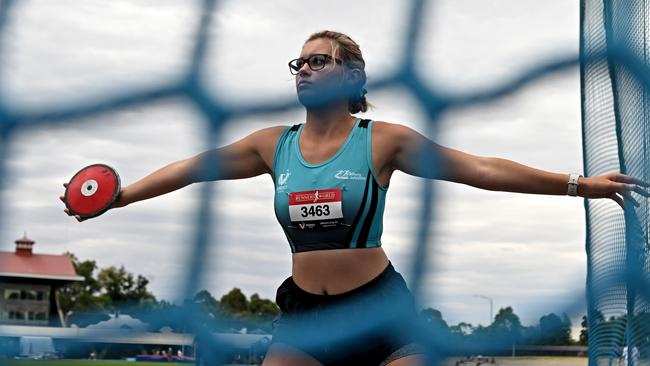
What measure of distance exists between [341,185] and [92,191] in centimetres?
65

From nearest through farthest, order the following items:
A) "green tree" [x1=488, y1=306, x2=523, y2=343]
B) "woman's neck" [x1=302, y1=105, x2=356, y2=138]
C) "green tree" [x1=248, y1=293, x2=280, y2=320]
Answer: "green tree" [x1=488, y1=306, x2=523, y2=343] < "woman's neck" [x1=302, y1=105, x2=356, y2=138] < "green tree" [x1=248, y1=293, x2=280, y2=320]

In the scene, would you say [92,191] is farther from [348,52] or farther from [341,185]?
[348,52]

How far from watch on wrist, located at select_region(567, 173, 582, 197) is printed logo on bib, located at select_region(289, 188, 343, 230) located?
0.58 meters

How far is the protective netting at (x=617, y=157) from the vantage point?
124 inches

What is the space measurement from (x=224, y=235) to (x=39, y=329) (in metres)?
0.50

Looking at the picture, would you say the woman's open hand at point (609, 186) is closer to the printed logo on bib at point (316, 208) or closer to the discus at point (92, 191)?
the printed logo on bib at point (316, 208)

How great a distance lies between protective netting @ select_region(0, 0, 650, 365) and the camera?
8.84 feet

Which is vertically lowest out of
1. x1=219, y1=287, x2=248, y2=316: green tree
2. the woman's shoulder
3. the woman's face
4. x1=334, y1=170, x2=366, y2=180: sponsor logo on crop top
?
x1=219, y1=287, x2=248, y2=316: green tree

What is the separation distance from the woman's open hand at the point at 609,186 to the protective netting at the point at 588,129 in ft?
1.00

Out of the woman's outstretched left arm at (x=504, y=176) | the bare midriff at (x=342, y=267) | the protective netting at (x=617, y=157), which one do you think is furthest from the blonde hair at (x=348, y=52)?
the protective netting at (x=617, y=157)

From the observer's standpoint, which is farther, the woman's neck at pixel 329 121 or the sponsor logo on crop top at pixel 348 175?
the woman's neck at pixel 329 121

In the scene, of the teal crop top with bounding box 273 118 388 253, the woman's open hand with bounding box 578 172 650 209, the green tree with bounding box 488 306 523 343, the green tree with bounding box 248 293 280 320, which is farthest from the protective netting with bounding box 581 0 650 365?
the green tree with bounding box 248 293 280 320

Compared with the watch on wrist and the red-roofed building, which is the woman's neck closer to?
the watch on wrist

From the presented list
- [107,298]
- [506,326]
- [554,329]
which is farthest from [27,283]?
[554,329]
